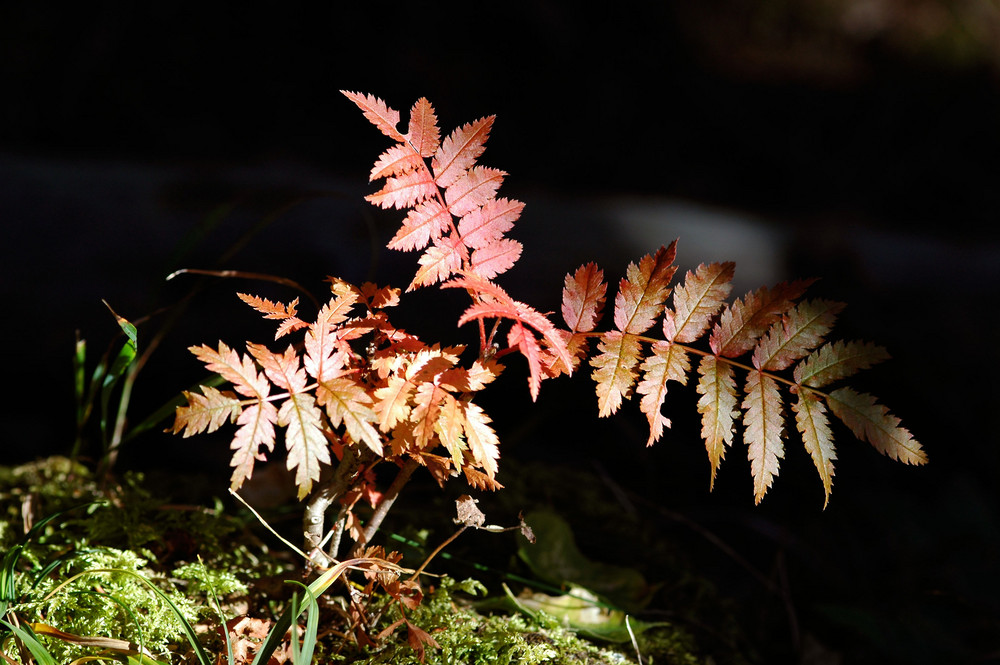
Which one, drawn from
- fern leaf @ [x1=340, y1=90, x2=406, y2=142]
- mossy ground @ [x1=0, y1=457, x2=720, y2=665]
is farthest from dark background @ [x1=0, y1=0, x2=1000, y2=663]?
fern leaf @ [x1=340, y1=90, x2=406, y2=142]

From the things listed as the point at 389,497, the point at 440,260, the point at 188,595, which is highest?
the point at 440,260

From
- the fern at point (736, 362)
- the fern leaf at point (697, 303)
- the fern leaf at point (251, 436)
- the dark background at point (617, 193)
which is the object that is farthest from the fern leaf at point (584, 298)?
the dark background at point (617, 193)

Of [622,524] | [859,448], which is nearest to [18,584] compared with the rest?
[622,524]

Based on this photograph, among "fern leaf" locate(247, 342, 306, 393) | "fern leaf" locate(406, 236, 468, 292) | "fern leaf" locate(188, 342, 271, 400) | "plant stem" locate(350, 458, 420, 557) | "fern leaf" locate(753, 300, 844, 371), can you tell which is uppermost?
"fern leaf" locate(753, 300, 844, 371)

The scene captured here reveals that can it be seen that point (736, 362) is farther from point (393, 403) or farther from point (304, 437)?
point (304, 437)

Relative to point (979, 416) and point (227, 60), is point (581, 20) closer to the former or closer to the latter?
point (227, 60)

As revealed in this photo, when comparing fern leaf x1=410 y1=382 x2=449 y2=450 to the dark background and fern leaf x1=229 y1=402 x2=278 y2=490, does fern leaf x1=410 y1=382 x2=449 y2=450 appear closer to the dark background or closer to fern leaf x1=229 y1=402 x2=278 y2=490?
fern leaf x1=229 y1=402 x2=278 y2=490

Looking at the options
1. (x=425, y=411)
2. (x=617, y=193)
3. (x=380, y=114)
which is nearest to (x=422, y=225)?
(x=380, y=114)

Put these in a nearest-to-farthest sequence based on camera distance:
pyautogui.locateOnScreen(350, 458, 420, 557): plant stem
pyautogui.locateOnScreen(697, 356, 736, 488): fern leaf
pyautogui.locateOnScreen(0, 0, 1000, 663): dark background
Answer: pyautogui.locateOnScreen(697, 356, 736, 488): fern leaf < pyautogui.locateOnScreen(350, 458, 420, 557): plant stem < pyautogui.locateOnScreen(0, 0, 1000, 663): dark background
